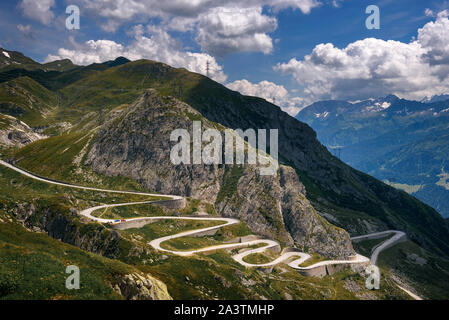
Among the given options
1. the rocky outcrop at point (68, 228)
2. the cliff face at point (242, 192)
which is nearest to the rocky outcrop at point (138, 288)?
the rocky outcrop at point (68, 228)

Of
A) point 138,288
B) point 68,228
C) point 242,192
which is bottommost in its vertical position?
point 138,288

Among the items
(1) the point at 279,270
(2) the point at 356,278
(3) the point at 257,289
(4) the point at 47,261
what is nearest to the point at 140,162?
(1) the point at 279,270

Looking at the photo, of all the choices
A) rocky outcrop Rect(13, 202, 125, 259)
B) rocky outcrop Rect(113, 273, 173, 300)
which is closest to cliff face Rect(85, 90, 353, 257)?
rocky outcrop Rect(13, 202, 125, 259)

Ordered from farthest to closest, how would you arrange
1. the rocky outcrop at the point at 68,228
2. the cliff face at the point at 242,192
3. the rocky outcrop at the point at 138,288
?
Result: the cliff face at the point at 242,192 < the rocky outcrop at the point at 68,228 < the rocky outcrop at the point at 138,288

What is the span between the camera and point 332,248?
18038 cm

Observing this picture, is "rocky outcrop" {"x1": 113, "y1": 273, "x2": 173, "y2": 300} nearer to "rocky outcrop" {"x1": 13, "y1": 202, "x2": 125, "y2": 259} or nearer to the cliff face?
"rocky outcrop" {"x1": 13, "y1": 202, "x2": 125, "y2": 259}

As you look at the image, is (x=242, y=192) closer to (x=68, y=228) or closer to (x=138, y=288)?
(x=68, y=228)

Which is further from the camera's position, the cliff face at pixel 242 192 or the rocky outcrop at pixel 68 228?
the cliff face at pixel 242 192

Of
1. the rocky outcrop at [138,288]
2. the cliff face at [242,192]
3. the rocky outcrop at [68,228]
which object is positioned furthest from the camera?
the cliff face at [242,192]

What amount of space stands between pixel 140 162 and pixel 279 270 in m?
106

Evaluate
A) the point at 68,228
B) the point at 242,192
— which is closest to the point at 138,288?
the point at 68,228

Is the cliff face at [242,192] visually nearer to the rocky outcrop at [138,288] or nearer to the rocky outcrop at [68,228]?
the rocky outcrop at [68,228]
